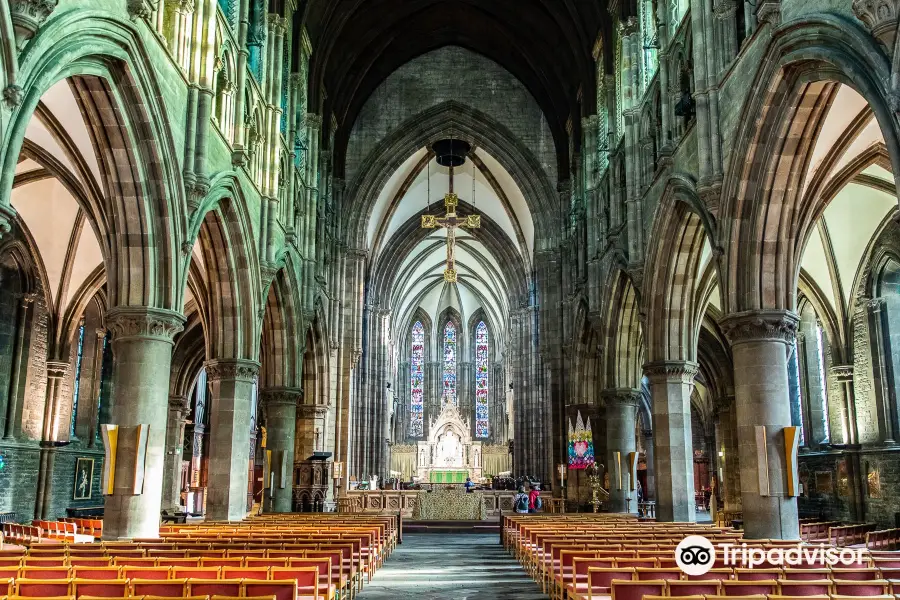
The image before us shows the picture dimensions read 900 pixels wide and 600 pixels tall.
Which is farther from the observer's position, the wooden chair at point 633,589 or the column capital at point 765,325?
the column capital at point 765,325

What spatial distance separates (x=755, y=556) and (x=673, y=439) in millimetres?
9955

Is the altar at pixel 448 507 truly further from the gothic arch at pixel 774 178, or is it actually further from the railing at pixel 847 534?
the gothic arch at pixel 774 178

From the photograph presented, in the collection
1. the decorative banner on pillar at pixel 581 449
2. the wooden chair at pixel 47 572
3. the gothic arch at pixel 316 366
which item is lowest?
the wooden chair at pixel 47 572

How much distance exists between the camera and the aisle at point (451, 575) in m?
12.6

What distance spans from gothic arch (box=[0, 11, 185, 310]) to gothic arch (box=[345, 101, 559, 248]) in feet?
72.8

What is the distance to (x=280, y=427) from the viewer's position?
26125 millimetres

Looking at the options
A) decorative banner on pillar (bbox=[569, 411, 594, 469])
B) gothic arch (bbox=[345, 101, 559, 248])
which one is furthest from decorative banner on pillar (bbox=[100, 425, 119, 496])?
gothic arch (bbox=[345, 101, 559, 248])

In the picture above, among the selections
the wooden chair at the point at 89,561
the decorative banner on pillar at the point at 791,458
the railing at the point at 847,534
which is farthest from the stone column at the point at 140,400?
the railing at the point at 847,534

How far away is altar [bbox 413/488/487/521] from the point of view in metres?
29.6

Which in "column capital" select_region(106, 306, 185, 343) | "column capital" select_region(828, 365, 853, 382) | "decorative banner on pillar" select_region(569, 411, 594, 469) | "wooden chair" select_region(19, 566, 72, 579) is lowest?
"wooden chair" select_region(19, 566, 72, 579)

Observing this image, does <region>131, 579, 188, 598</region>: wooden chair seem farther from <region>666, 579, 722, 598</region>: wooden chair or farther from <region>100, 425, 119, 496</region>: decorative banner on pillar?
<region>100, 425, 119, 496</region>: decorative banner on pillar

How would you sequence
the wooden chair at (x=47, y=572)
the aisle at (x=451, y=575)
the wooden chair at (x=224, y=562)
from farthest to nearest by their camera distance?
the aisle at (x=451, y=575) < the wooden chair at (x=224, y=562) < the wooden chair at (x=47, y=572)

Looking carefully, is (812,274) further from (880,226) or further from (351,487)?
(351,487)

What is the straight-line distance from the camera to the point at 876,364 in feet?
78.5
